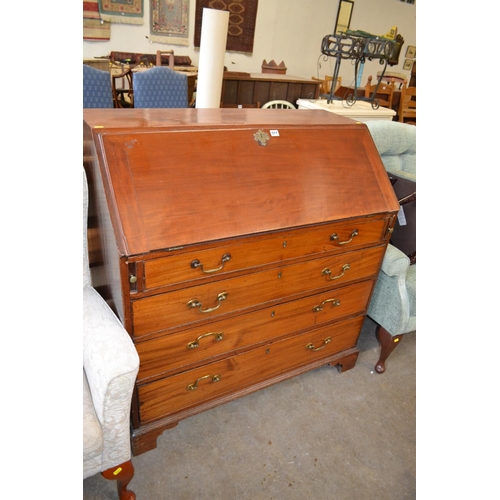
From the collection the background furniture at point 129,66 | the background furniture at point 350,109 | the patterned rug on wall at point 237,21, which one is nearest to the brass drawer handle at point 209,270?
the background furniture at point 350,109

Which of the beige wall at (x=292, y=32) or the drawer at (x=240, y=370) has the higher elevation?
the beige wall at (x=292, y=32)

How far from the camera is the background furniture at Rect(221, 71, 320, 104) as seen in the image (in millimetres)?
4531

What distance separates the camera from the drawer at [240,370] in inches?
55.9

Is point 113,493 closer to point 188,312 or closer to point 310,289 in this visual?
point 188,312

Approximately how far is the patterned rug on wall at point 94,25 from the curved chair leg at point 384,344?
17.4 feet

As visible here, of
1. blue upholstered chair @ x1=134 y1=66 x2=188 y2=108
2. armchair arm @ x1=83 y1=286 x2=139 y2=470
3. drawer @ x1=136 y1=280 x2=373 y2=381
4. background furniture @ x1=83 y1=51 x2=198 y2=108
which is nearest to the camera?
armchair arm @ x1=83 y1=286 x2=139 y2=470

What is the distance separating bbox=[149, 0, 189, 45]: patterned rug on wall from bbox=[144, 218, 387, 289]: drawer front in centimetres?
536

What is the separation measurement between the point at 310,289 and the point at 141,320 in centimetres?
72

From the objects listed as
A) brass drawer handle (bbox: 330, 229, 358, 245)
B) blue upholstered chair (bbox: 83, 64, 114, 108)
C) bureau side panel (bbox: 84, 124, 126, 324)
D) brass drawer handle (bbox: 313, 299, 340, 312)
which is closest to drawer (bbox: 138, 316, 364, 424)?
brass drawer handle (bbox: 313, 299, 340, 312)

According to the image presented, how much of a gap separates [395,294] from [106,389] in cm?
141

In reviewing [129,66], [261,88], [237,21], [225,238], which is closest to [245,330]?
[225,238]

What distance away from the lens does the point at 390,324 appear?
6.34 feet

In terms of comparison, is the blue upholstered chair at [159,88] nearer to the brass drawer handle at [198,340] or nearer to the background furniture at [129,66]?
the background furniture at [129,66]

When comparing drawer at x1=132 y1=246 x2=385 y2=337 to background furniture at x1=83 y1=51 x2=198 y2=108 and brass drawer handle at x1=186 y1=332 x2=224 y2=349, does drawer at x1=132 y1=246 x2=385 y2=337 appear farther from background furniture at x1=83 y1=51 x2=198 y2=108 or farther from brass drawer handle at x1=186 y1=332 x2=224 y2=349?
background furniture at x1=83 y1=51 x2=198 y2=108
